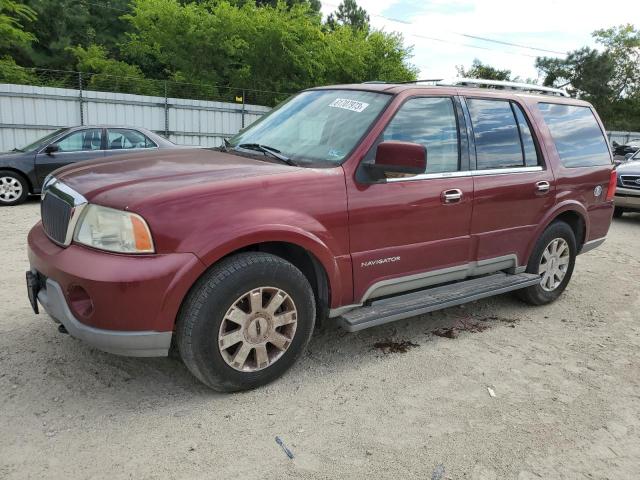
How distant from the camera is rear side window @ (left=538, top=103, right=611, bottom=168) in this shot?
4758mm

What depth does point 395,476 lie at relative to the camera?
8.16ft

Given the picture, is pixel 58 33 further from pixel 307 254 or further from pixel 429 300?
pixel 429 300

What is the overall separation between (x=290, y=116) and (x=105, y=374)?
87.1 inches

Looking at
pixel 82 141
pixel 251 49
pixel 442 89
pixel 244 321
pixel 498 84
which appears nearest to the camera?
pixel 244 321

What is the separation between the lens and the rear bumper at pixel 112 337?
2.71 metres

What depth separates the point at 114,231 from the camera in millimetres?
2713

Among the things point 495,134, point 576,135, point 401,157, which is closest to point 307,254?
point 401,157

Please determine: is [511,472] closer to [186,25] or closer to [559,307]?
[559,307]

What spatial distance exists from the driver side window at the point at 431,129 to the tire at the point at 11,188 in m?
8.05

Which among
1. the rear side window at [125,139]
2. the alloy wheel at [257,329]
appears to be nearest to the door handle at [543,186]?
the alloy wheel at [257,329]

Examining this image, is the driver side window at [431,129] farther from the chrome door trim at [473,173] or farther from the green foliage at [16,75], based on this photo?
the green foliage at [16,75]

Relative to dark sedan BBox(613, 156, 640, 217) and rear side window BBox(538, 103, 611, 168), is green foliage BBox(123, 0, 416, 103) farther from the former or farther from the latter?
rear side window BBox(538, 103, 611, 168)

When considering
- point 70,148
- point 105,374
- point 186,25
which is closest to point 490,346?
point 105,374

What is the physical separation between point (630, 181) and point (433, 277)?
28.2 ft
